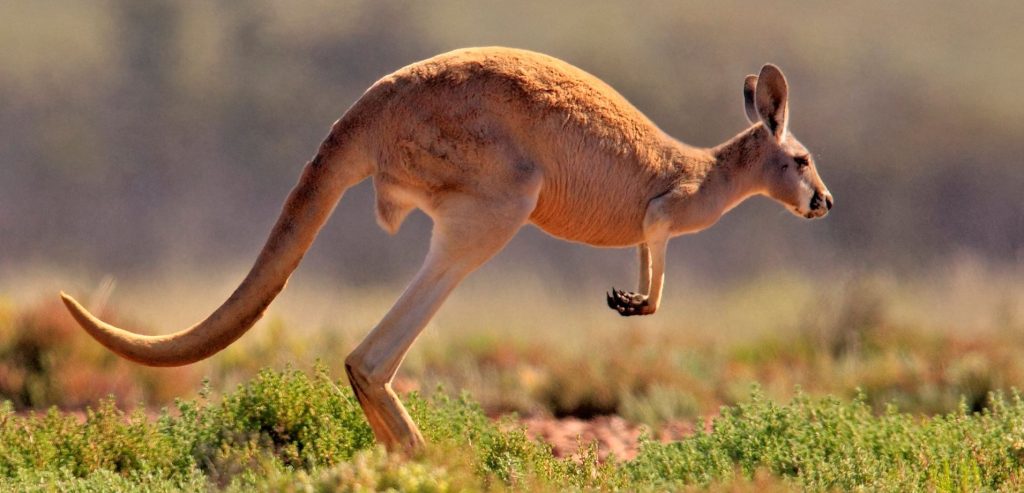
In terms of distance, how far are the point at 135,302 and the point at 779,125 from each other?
11.9 m

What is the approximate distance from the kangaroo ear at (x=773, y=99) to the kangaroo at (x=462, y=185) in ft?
0.05

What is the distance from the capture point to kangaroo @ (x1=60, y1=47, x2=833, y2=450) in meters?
8.12

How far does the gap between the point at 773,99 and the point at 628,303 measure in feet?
4.83

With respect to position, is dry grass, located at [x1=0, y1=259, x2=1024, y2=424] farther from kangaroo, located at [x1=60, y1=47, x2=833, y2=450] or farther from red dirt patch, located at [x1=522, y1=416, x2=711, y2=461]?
kangaroo, located at [x1=60, y1=47, x2=833, y2=450]

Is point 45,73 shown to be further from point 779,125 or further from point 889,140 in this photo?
point 779,125

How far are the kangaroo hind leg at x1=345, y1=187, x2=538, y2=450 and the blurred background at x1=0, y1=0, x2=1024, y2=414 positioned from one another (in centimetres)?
1031

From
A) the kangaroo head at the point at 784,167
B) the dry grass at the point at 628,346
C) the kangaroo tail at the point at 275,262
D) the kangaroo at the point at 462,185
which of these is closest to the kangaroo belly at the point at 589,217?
the kangaroo at the point at 462,185

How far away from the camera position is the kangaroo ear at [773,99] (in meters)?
8.76

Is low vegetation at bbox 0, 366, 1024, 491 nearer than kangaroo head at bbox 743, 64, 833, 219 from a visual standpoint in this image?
Yes

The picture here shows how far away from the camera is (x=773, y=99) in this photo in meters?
8.91

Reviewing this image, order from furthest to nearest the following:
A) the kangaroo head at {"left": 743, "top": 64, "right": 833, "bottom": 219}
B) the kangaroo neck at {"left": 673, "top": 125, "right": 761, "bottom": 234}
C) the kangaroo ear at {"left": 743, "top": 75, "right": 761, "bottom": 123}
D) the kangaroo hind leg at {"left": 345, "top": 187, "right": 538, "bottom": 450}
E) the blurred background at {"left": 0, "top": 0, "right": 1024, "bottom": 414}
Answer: the blurred background at {"left": 0, "top": 0, "right": 1024, "bottom": 414}
the kangaroo ear at {"left": 743, "top": 75, "right": 761, "bottom": 123}
the kangaroo head at {"left": 743, "top": 64, "right": 833, "bottom": 219}
the kangaroo neck at {"left": 673, "top": 125, "right": 761, "bottom": 234}
the kangaroo hind leg at {"left": 345, "top": 187, "right": 538, "bottom": 450}

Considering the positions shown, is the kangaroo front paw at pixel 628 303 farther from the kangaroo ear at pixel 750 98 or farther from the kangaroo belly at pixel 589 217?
the kangaroo ear at pixel 750 98

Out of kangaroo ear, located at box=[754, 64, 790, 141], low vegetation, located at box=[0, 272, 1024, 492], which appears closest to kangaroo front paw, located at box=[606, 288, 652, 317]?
low vegetation, located at box=[0, 272, 1024, 492]

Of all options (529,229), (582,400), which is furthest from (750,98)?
(529,229)
